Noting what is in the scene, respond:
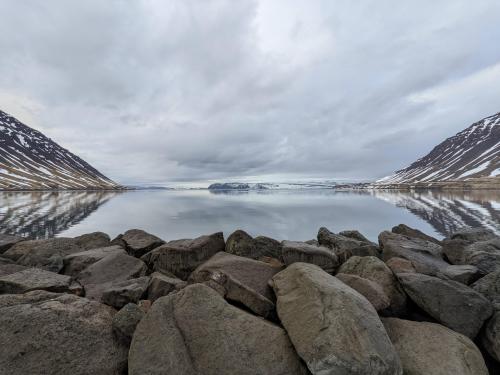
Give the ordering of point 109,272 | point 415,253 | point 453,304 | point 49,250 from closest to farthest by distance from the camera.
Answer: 1. point 453,304
2. point 109,272
3. point 415,253
4. point 49,250

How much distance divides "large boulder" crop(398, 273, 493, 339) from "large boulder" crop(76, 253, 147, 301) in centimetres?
788

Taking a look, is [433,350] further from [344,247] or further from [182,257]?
[182,257]

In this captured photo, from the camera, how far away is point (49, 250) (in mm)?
11398

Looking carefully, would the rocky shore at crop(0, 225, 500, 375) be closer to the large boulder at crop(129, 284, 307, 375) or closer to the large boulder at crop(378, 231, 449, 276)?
the large boulder at crop(129, 284, 307, 375)

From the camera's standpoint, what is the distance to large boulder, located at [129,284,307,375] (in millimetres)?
5242

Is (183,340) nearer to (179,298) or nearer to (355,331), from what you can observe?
(179,298)

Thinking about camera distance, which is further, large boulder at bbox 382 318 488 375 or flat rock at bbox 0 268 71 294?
flat rock at bbox 0 268 71 294

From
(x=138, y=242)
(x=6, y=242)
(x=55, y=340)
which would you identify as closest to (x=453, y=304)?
(x=55, y=340)

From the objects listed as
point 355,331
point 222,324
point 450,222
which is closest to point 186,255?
point 222,324

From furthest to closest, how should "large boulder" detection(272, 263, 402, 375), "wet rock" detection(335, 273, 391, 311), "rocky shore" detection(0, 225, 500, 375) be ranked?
"wet rock" detection(335, 273, 391, 311), "rocky shore" detection(0, 225, 500, 375), "large boulder" detection(272, 263, 402, 375)

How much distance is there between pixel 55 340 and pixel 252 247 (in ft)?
19.4

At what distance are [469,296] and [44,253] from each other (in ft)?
43.5

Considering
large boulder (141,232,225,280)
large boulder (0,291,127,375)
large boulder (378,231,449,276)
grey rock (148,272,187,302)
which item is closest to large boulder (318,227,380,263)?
large boulder (378,231,449,276)

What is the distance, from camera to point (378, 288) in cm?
706
